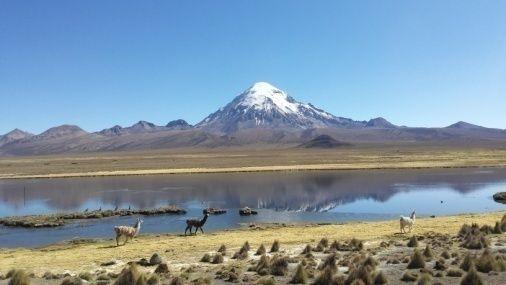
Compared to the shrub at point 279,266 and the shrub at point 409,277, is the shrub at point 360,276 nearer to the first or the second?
the shrub at point 409,277

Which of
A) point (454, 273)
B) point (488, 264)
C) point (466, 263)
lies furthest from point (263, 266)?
point (488, 264)

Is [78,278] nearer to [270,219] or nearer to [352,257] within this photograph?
[352,257]

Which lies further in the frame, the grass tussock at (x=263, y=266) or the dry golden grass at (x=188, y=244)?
the dry golden grass at (x=188, y=244)

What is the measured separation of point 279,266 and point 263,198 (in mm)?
32151

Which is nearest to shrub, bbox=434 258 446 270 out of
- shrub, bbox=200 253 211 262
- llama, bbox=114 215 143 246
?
shrub, bbox=200 253 211 262

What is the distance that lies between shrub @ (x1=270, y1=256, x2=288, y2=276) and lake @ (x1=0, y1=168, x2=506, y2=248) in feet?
49.8

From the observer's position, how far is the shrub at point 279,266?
15.7 m

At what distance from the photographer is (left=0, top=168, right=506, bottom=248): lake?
3431cm

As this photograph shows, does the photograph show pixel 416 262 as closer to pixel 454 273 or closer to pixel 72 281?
pixel 454 273

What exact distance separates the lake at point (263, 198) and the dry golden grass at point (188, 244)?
15.3 ft

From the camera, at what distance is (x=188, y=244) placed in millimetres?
23469

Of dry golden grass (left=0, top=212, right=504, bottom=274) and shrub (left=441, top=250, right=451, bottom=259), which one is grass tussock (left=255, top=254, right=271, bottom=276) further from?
shrub (left=441, top=250, right=451, bottom=259)

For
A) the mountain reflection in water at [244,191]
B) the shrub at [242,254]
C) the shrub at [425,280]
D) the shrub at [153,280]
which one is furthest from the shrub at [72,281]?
the mountain reflection in water at [244,191]

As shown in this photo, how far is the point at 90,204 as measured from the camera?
1879 inches
